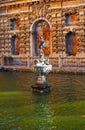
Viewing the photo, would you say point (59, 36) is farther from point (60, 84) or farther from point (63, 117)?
point (63, 117)

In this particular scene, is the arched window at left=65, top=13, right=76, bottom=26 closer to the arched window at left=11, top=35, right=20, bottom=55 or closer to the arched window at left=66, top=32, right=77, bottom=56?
the arched window at left=66, top=32, right=77, bottom=56

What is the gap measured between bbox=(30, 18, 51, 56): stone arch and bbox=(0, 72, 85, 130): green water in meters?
15.2

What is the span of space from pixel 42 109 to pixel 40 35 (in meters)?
21.2

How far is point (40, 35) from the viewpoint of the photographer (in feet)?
107

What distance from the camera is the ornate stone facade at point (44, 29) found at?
29281 millimetres

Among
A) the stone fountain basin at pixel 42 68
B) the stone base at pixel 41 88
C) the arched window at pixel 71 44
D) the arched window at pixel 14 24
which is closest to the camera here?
the stone base at pixel 41 88

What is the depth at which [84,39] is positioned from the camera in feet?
95.1

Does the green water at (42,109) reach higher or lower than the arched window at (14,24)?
lower

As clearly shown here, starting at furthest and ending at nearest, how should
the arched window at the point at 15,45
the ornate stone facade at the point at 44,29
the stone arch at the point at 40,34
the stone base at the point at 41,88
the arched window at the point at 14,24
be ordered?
the arched window at the point at 14,24, the arched window at the point at 15,45, the stone arch at the point at 40,34, the ornate stone facade at the point at 44,29, the stone base at the point at 41,88

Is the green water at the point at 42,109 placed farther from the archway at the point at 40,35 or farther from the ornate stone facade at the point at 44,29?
the archway at the point at 40,35

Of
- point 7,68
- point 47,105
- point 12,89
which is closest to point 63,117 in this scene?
A: point 47,105

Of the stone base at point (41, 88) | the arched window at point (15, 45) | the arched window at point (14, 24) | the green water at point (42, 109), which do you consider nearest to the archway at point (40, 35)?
the arched window at point (15, 45)

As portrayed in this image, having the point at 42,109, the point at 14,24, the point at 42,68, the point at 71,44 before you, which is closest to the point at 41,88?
the point at 42,68

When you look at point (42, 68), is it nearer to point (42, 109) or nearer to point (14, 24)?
point (42, 109)
